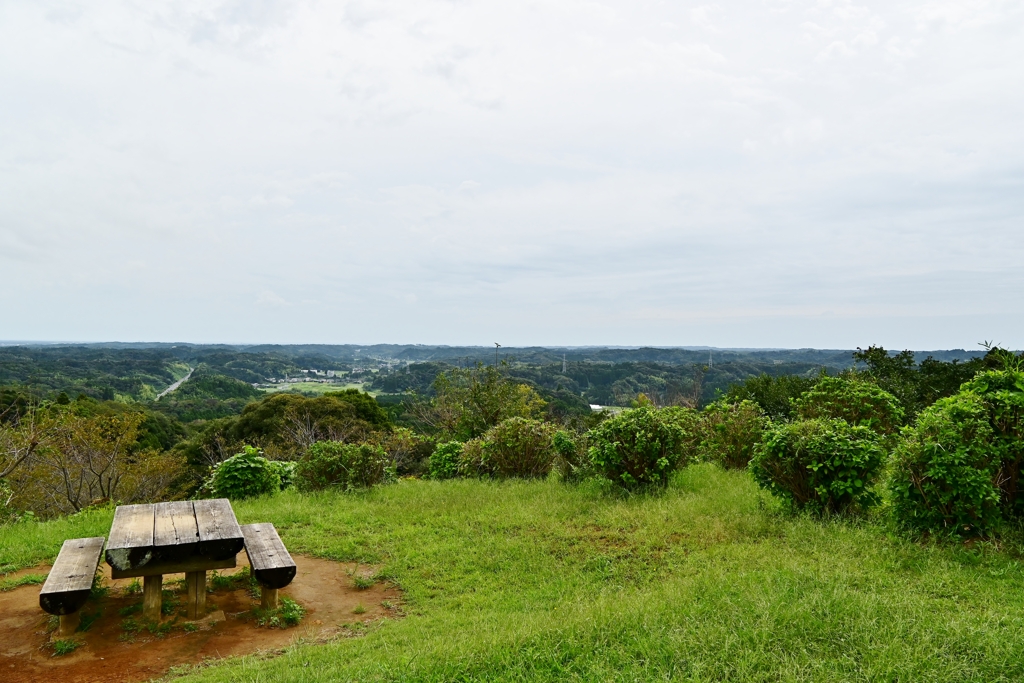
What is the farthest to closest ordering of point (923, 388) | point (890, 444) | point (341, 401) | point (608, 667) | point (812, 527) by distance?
1. point (341, 401)
2. point (923, 388)
3. point (890, 444)
4. point (812, 527)
5. point (608, 667)

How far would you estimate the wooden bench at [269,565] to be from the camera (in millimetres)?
4840

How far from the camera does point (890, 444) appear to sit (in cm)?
817

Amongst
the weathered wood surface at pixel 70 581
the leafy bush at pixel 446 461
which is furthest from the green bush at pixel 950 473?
the leafy bush at pixel 446 461

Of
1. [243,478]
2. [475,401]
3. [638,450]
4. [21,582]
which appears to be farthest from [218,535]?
[475,401]

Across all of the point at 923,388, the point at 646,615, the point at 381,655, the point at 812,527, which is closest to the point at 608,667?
the point at 646,615

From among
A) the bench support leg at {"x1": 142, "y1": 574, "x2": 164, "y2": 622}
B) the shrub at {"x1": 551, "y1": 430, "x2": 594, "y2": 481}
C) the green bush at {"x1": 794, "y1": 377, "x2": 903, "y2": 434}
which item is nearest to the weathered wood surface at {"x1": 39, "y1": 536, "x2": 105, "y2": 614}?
the bench support leg at {"x1": 142, "y1": 574, "x2": 164, "y2": 622}

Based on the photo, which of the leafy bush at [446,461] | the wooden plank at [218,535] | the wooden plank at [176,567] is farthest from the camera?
the leafy bush at [446,461]

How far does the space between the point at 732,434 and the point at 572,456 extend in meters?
2.80

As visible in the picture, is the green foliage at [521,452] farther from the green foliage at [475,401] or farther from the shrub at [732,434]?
the green foliage at [475,401]

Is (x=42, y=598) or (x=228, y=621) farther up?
(x=42, y=598)

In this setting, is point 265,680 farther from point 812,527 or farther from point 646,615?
point 812,527

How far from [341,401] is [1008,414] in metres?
26.3

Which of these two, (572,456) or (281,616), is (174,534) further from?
(572,456)

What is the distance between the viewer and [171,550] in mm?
4621
